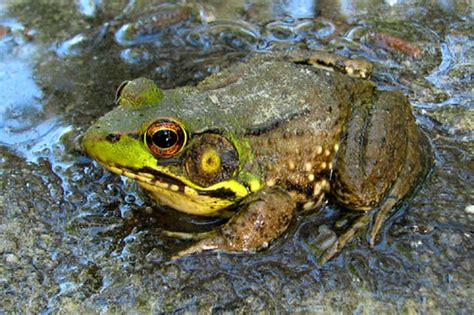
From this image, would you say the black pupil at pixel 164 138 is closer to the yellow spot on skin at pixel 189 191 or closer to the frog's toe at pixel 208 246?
the yellow spot on skin at pixel 189 191

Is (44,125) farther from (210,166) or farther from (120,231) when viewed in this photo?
(210,166)

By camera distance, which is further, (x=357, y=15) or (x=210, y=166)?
(x=357, y=15)

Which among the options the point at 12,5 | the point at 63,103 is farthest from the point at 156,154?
the point at 12,5

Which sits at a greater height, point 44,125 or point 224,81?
point 224,81

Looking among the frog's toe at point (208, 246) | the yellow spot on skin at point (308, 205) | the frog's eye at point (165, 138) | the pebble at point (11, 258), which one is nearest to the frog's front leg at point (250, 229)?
the frog's toe at point (208, 246)

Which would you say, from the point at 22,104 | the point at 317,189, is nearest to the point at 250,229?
the point at 317,189

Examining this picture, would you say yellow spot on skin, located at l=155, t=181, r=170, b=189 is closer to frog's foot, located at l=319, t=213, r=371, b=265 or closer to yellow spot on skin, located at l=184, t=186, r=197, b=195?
yellow spot on skin, located at l=184, t=186, r=197, b=195

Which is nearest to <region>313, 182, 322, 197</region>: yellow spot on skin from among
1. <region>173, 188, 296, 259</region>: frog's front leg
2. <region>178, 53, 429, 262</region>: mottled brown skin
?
<region>178, 53, 429, 262</region>: mottled brown skin

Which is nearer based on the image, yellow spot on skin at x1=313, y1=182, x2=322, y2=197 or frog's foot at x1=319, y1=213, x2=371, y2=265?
frog's foot at x1=319, y1=213, x2=371, y2=265
